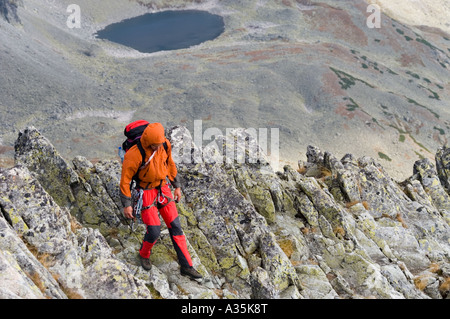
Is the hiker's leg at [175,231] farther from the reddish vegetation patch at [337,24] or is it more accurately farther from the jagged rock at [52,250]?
the reddish vegetation patch at [337,24]

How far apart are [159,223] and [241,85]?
203 feet

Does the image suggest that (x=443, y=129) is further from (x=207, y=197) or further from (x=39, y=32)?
(x=39, y=32)

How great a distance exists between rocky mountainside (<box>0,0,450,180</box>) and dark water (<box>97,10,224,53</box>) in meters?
4.68

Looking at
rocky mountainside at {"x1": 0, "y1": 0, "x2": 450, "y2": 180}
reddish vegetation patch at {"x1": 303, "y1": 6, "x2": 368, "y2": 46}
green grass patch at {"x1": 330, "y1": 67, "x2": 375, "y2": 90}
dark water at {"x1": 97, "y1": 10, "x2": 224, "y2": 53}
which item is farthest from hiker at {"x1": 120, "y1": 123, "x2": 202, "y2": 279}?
reddish vegetation patch at {"x1": 303, "y1": 6, "x2": 368, "y2": 46}

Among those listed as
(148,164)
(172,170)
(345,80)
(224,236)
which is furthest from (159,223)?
(345,80)

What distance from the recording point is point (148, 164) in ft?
35.8

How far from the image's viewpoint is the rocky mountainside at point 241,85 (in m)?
58.1

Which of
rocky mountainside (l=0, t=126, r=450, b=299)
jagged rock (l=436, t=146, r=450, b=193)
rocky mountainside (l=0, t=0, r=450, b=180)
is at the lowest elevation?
rocky mountainside (l=0, t=0, r=450, b=180)

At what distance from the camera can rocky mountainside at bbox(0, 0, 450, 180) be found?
2287 inches

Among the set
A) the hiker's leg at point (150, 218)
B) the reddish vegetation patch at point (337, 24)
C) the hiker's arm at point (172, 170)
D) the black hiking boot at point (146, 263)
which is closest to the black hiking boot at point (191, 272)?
the black hiking boot at point (146, 263)

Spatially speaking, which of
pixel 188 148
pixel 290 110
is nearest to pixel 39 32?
pixel 290 110

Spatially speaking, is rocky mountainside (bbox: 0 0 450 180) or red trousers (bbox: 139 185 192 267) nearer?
red trousers (bbox: 139 185 192 267)

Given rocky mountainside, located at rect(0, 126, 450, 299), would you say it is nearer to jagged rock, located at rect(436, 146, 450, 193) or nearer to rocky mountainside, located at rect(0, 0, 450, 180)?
jagged rock, located at rect(436, 146, 450, 193)

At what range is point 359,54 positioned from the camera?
91.0m
